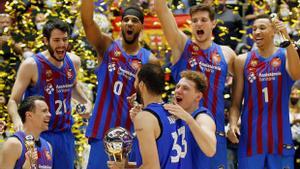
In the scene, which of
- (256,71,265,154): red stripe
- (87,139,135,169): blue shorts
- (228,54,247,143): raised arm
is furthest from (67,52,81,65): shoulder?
(256,71,265,154): red stripe

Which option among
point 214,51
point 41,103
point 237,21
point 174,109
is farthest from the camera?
point 237,21

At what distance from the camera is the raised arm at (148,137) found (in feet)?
25.6

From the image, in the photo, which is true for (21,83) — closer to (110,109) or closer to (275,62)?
(110,109)

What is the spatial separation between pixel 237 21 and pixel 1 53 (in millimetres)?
3624

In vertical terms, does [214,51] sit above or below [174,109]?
above

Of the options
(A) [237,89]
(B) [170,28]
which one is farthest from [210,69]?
(B) [170,28]

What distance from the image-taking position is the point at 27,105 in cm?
934

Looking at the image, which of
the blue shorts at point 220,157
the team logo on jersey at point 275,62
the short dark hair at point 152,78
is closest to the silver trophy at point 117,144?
the short dark hair at point 152,78

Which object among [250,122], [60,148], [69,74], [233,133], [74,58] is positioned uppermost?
[74,58]

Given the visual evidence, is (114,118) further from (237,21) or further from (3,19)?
(237,21)

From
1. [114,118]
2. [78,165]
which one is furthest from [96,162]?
[78,165]

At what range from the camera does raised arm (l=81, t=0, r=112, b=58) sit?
978cm

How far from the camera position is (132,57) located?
33.1ft

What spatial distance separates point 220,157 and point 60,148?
1.69m
